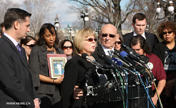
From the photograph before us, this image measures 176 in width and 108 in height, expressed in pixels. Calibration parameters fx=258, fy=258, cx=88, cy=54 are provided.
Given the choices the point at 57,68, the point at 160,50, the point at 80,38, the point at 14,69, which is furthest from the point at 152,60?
the point at 14,69

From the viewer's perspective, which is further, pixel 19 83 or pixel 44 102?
pixel 44 102

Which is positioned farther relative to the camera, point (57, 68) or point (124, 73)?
point (57, 68)

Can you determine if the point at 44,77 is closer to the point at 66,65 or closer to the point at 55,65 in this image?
the point at 55,65

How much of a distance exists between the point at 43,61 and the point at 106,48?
1.24 m

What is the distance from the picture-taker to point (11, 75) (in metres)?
3.33

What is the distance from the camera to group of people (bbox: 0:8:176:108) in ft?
10.9

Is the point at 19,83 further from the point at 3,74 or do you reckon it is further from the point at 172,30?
the point at 172,30

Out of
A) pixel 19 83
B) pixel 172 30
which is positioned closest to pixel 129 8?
pixel 172 30

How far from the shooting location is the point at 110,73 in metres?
3.00

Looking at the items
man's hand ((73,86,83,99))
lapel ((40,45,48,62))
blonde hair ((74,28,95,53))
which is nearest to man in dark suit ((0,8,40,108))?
man's hand ((73,86,83,99))

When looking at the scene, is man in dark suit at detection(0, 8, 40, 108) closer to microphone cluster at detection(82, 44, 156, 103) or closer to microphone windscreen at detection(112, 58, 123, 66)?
microphone cluster at detection(82, 44, 156, 103)

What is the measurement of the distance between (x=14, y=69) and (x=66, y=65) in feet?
2.47

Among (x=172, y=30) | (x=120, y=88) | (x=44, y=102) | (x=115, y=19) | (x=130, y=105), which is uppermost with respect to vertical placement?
(x=115, y=19)

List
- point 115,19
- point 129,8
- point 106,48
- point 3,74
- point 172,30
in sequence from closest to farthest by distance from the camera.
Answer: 1. point 3,74
2. point 106,48
3. point 172,30
4. point 115,19
5. point 129,8
